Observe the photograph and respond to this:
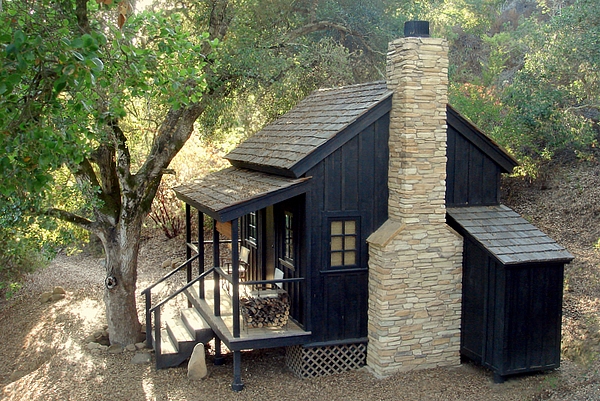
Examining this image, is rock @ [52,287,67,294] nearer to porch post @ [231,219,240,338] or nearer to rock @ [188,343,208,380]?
rock @ [188,343,208,380]

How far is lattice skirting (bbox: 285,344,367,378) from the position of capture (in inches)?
395

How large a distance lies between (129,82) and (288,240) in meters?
4.64

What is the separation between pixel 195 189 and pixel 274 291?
2.72 m

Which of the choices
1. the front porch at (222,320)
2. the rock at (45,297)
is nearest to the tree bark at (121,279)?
the front porch at (222,320)

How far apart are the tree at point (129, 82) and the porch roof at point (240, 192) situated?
1.56 meters

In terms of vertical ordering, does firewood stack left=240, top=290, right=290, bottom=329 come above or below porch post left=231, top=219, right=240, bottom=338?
below

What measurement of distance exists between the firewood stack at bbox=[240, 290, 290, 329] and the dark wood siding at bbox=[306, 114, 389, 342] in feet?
1.76

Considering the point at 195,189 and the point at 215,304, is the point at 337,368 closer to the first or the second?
the point at 215,304

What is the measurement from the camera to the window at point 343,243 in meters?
9.91

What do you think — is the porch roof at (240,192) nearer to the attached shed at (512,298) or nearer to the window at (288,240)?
the window at (288,240)

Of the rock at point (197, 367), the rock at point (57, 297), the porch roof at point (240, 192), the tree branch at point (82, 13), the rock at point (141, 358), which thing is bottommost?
the rock at point (57, 297)

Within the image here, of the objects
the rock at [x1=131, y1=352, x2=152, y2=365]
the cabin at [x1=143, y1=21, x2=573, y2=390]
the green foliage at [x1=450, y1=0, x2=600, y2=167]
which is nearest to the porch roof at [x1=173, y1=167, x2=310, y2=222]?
the cabin at [x1=143, y1=21, x2=573, y2=390]

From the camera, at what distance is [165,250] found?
69.2 feet

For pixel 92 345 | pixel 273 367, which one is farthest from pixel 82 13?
pixel 92 345
